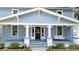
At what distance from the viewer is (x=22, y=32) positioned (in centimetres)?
2919

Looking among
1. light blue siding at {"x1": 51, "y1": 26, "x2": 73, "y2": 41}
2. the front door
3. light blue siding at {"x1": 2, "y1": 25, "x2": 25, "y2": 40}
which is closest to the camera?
light blue siding at {"x1": 2, "y1": 25, "x2": 25, "y2": 40}

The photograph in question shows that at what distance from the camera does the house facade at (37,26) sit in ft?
87.2

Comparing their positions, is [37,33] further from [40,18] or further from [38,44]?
[38,44]

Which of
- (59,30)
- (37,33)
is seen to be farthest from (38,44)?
(59,30)

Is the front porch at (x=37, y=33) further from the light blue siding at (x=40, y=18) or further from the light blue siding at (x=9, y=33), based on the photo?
the light blue siding at (x=40, y=18)

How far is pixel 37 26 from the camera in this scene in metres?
29.4

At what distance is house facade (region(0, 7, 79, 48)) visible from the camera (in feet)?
87.2

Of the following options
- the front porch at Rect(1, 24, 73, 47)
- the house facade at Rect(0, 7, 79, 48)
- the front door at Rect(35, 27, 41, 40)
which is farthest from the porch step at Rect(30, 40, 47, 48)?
the front door at Rect(35, 27, 41, 40)

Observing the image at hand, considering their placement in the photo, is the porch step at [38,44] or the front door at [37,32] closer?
the porch step at [38,44]

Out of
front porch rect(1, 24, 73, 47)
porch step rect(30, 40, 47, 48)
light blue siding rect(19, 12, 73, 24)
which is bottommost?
porch step rect(30, 40, 47, 48)

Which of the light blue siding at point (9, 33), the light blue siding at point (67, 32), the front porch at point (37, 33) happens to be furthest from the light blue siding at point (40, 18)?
the light blue siding at point (67, 32)

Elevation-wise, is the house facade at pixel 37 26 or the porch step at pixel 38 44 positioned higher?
the house facade at pixel 37 26

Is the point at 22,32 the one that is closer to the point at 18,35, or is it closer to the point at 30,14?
the point at 18,35

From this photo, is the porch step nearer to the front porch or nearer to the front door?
the front porch
